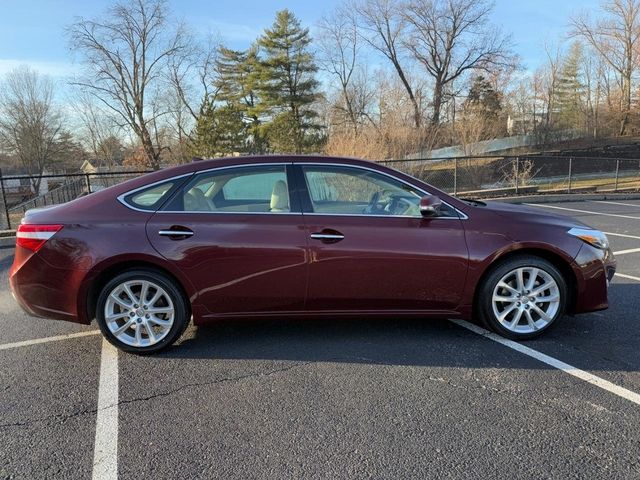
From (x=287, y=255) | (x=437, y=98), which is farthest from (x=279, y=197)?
(x=437, y=98)

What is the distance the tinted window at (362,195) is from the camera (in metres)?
3.81

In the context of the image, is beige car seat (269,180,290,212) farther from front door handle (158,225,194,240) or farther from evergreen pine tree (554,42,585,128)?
evergreen pine tree (554,42,585,128)

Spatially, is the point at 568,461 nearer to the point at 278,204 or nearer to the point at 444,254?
the point at 444,254

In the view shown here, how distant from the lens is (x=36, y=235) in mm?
3596

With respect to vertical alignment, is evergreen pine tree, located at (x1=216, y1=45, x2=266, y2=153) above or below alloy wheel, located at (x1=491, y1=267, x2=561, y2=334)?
above

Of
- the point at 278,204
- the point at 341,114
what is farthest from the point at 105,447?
the point at 341,114

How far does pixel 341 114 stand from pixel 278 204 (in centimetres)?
4307

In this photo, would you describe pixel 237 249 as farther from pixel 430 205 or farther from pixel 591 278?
pixel 591 278

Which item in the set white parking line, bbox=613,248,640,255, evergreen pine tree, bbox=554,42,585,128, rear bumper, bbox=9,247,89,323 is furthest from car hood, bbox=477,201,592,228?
evergreen pine tree, bbox=554,42,585,128

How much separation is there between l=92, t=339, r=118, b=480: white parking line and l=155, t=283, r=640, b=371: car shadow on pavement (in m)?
0.42

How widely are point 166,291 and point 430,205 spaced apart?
215 cm

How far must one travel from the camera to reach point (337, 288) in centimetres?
370

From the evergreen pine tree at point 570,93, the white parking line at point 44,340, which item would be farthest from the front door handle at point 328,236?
the evergreen pine tree at point 570,93

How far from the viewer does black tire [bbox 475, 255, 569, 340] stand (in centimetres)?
382
